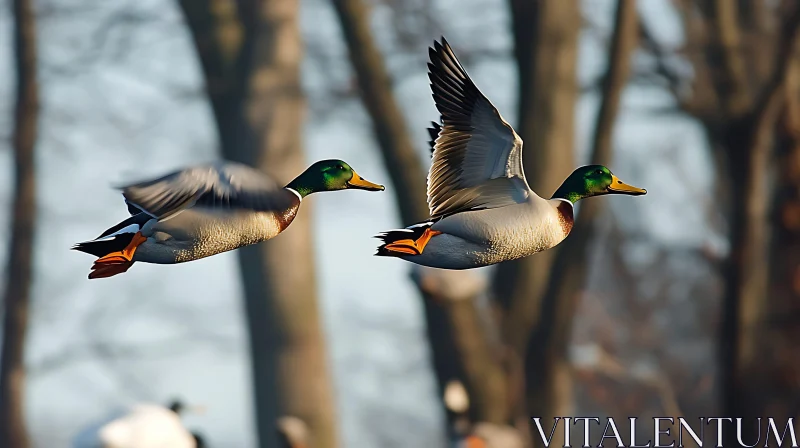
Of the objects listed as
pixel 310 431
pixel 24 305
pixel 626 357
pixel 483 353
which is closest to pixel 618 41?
pixel 483 353

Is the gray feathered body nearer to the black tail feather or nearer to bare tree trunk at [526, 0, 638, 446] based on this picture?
the black tail feather

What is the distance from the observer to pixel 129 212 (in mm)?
2414

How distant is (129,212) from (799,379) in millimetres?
7179

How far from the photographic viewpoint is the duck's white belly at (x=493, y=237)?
235cm

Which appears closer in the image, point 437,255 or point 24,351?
point 437,255

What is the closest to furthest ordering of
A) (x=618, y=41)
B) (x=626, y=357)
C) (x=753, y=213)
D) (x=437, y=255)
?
(x=437, y=255) → (x=618, y=41) → (x=753, y=213) → (x=626, y=357)

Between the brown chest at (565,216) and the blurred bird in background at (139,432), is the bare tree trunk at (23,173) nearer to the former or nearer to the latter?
the blurred bird in background at (139,432)

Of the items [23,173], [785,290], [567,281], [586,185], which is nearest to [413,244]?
[586,185]

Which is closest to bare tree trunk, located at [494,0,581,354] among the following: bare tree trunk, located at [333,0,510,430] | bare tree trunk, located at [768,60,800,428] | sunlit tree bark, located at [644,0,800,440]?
bare tree trunk, located at [333,0,510,430]

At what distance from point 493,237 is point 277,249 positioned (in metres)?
7.07

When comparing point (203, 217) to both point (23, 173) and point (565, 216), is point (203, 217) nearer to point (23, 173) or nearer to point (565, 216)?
point (565, 216)

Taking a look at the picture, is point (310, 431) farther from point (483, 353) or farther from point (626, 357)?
point (626, 357)

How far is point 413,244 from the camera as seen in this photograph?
→ 91.4 inches

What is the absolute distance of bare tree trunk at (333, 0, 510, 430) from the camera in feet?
26.3
